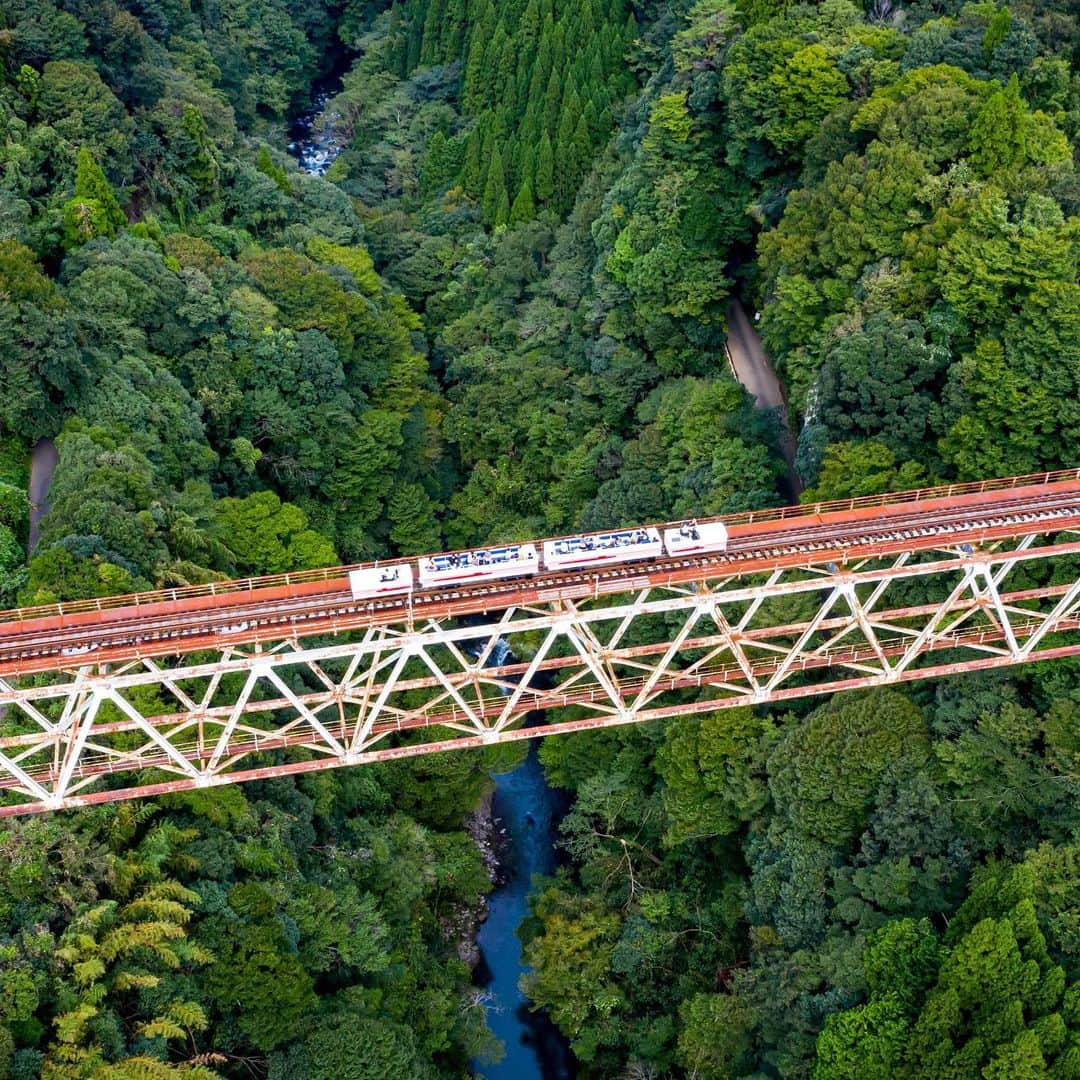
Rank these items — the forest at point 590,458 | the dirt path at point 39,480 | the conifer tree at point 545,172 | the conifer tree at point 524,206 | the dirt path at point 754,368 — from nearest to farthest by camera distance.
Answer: the forest at point 590,458 < the dirt path at point 39,480 < the dirt path at point 754,368 < the conifer tree at point 524,206 < the conifer tree at point 545,172

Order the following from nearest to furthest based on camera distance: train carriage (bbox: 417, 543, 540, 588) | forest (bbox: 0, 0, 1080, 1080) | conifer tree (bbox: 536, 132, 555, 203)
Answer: train carriage (bbox: 417, 543, 540, 588), forest (bbox: 0, 0, 1080, 1080), conifer tree (bbox: 536, 132, 555, 203)

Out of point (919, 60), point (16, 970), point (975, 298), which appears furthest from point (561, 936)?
point (919, 60)

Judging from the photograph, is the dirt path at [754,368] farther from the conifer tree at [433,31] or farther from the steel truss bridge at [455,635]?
the conifer tree at [433,31]

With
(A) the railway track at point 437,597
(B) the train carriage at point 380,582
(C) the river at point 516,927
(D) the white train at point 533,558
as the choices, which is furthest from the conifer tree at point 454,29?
(B) the train carriage at point 380,582

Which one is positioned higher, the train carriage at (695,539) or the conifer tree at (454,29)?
the conifer tree at (454,29)

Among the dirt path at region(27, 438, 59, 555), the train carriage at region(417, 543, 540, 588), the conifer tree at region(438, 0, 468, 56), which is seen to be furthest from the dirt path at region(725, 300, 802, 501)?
the conifer tree at region(438, 0, 468, 56)

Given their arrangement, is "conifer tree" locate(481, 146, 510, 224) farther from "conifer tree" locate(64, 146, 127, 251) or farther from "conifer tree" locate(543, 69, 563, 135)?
"conifer tree" locate(64, 146, 127, 251)

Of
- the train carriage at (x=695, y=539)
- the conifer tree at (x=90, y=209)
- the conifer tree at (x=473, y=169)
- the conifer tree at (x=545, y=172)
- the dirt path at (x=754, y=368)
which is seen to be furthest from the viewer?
the conifer tree at (x=473, y=169)
